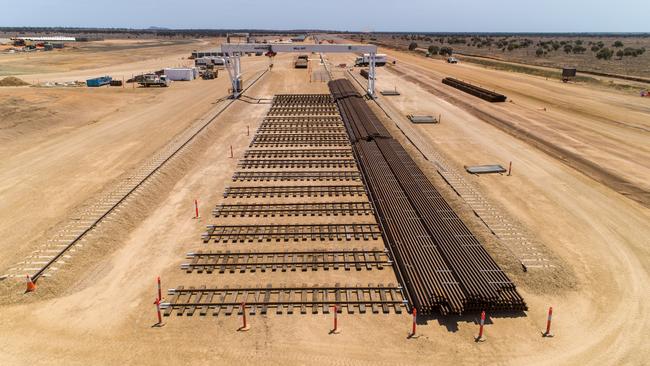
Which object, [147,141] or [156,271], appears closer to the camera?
[156,271]

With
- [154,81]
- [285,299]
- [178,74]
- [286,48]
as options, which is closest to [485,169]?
[285,299]

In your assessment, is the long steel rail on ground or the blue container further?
the blue container

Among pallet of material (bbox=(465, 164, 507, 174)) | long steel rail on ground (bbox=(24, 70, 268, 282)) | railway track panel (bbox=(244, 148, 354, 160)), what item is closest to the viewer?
long steel rail on ground (bbox=(24, 70, 268, 282))

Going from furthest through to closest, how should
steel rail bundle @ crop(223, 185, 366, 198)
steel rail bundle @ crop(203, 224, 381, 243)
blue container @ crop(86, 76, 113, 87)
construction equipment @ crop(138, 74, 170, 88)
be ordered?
construction equipment @ crop(138, 74, 170, 88), blue container @ crop(86, 76, 113, 87), steel rail bundle @ crop(223, 185, 366, 198), steel rail bundle @ crop(203, 224, 381, 243)

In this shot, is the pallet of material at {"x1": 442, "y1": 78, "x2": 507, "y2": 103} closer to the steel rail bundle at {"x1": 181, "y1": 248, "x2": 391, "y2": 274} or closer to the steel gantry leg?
the steel gantry leg

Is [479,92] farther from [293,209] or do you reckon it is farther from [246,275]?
[246,275]

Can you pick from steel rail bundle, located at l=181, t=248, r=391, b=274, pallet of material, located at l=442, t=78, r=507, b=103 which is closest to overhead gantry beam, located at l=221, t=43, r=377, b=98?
pallet of material, located at l=442, t=78, r=507, b=103

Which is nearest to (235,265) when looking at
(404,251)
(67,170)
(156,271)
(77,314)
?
(156,271)

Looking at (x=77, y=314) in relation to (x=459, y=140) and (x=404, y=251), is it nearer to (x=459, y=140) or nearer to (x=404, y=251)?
(x=404, y=251)
